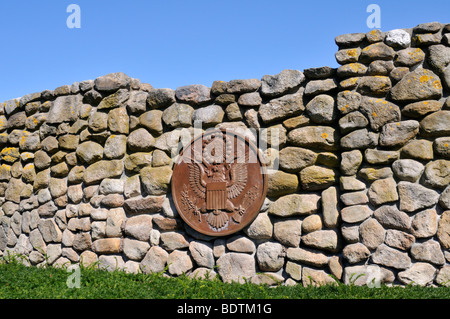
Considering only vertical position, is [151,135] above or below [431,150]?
above

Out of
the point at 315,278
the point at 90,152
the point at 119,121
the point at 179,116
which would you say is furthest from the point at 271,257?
the point at 90,152

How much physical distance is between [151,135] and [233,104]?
917 millimetres

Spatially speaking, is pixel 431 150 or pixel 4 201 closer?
pixel 431 150

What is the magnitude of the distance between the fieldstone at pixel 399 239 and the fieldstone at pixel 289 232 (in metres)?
0.69

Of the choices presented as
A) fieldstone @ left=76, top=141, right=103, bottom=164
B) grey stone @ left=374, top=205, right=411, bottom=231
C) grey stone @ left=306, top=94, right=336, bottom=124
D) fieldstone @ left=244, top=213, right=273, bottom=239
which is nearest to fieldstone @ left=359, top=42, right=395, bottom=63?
grey stone @ left=306, top=94, right=336, bottom=124

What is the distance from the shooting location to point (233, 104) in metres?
3.88

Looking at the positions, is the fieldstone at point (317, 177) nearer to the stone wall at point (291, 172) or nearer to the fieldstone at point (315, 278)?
the stone wall at point (291, 172)

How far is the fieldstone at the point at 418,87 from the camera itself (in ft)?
10.6

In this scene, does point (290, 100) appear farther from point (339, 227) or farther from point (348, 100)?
point (339, 227)

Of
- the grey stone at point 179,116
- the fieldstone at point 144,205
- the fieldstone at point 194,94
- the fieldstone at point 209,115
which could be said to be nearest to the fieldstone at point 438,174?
the fieldstone at point 209,115

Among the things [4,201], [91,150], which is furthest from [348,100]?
[4,201]
